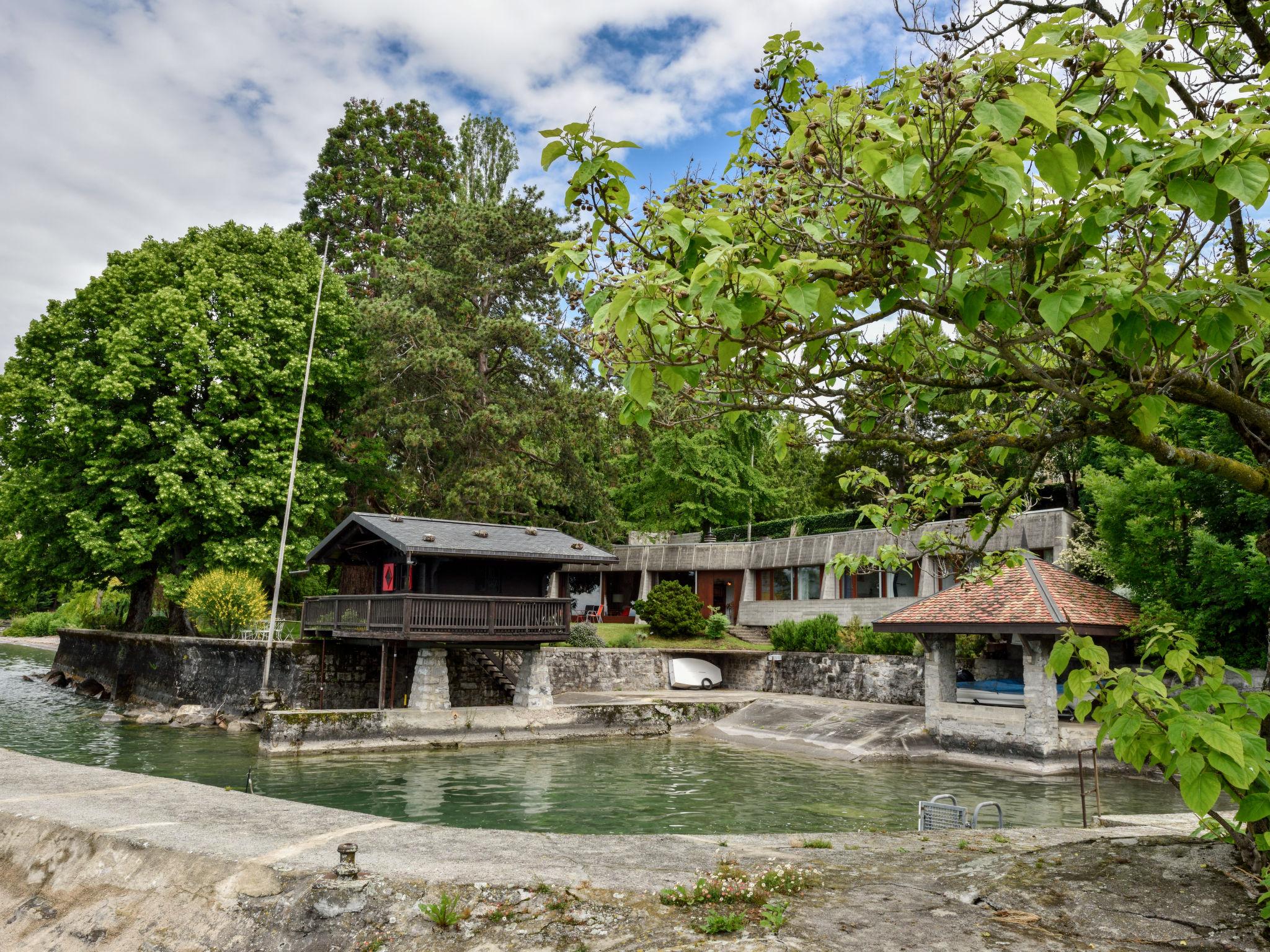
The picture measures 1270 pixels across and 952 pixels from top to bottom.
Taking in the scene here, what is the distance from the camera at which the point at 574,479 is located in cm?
3322

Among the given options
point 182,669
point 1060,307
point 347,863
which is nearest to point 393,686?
point 182,669

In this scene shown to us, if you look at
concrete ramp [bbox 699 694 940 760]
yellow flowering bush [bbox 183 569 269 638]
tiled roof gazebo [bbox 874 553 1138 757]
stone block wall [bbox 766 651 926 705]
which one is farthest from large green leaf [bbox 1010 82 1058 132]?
yellow flowering bush [bbox 183 569 269 638]

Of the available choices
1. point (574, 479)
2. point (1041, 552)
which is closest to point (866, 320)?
point (1041, 552)

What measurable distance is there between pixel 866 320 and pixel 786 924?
317cm

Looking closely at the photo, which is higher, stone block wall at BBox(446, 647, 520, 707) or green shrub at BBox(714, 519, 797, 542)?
green shrub at BBox(714, 519, 797, 542)

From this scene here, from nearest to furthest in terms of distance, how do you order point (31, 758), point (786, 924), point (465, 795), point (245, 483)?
1. point (786, 924)
2. point (31, 758)
3. point (465, 795)
4. point (245, 483)

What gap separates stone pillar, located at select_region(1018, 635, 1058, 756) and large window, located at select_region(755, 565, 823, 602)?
53.0 ft

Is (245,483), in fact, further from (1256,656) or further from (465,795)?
(1256,656)

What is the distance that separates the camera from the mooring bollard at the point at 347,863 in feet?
16.2

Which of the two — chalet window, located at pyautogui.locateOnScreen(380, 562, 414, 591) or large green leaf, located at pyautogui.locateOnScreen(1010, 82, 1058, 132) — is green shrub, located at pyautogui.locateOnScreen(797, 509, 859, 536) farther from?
large green leaf, located at pyautogui.locateOnScreen(1010, 82, 1058, 132)

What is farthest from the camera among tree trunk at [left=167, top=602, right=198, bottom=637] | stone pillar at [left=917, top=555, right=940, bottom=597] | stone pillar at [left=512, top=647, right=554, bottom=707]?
stone pillar at [left=917, top=555, right=940, bottom=597]

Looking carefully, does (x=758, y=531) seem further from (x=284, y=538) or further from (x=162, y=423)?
(x=162, y=423)

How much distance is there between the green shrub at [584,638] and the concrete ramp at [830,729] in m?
6.77

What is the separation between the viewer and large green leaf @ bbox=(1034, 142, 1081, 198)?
120 inches
